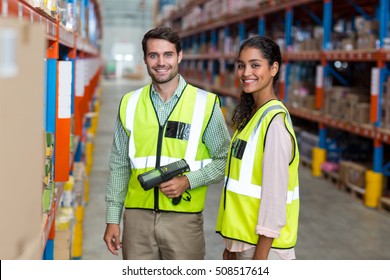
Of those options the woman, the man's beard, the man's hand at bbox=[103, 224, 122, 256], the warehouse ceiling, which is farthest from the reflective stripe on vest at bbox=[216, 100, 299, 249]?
the warehouse ceiling

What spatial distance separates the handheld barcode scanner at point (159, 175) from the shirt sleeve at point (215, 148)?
11cm

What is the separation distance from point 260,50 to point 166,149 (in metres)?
0.61

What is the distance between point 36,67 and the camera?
1.00 meters

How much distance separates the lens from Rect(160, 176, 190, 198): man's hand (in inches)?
99.6

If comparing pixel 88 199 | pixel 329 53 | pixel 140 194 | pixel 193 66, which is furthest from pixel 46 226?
pixel 193 66

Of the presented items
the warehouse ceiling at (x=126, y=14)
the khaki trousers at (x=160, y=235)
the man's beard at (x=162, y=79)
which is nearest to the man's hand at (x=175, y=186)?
the khaki trousers at (x=160, y=235)

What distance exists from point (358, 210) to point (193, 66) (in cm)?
1508

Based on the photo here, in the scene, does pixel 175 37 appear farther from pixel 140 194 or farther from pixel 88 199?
pixel 88 199

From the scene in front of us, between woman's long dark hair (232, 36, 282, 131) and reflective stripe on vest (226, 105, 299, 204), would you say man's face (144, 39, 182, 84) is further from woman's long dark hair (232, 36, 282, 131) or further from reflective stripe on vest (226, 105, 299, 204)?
reflective stripe on vest (226, 105, 299, 204)

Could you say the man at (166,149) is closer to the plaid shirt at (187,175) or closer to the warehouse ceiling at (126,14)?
the plaid shirt at (187,175)

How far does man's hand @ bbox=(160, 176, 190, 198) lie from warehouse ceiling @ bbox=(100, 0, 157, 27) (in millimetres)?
→ 37677

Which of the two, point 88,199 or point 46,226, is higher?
point 46,226

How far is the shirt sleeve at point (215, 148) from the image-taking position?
2632mm
